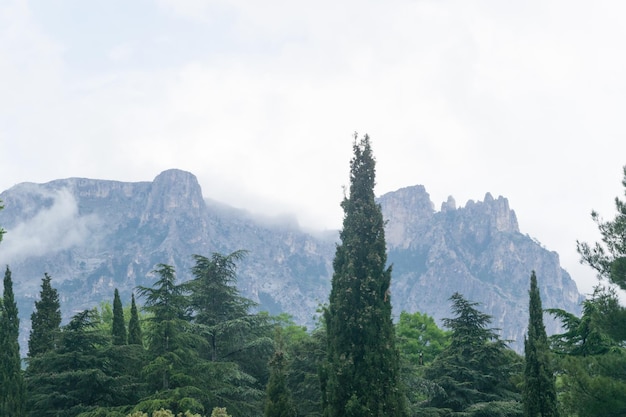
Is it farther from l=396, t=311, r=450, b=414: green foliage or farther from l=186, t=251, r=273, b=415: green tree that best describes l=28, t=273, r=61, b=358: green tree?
l=396, t=311, r=450, b=414: green foliage

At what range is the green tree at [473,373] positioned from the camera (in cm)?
2550

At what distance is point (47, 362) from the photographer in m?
21.2

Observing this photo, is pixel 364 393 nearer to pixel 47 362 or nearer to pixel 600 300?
pixel 600 300

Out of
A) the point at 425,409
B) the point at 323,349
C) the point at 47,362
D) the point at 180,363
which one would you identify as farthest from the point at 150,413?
the point at 425,409

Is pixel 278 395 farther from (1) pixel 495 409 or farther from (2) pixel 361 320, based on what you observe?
(1) pixel 495 409

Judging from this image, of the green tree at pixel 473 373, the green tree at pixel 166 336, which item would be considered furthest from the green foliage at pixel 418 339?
the green tree at pixel 166 336

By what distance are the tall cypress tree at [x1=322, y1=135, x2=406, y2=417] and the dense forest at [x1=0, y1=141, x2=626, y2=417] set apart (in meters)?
0.04

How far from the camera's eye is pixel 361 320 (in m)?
17.6

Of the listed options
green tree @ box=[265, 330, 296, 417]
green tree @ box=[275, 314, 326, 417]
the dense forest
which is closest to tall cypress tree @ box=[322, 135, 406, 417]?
the dense forest

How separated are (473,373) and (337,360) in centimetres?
1106

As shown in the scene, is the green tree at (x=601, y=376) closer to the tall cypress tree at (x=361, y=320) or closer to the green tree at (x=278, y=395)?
the tall cypress tree at (x=361, y=320)

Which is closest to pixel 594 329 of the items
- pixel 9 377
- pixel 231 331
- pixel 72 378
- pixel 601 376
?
pixel 601 376

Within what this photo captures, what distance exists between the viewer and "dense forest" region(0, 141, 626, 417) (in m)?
16.7

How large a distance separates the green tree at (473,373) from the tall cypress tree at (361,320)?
881 centimetres
